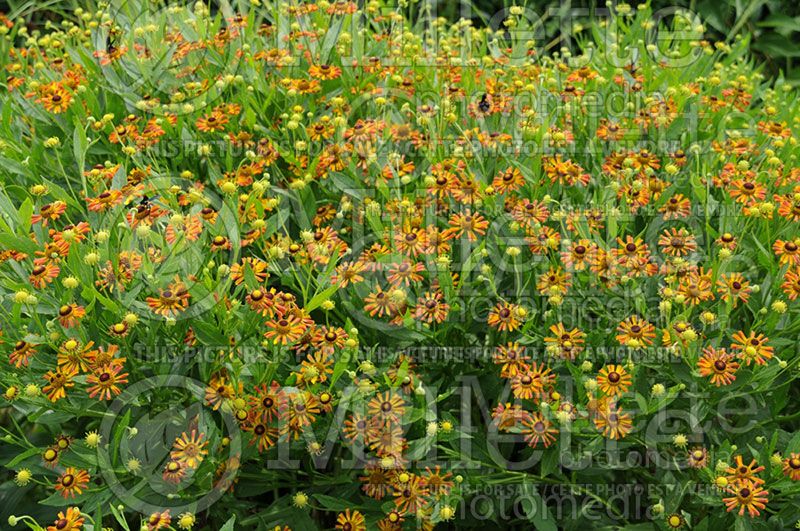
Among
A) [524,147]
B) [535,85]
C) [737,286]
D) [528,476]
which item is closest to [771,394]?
[737,286]

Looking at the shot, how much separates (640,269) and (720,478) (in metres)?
0.53

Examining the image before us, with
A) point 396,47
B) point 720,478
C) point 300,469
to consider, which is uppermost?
point 396,47

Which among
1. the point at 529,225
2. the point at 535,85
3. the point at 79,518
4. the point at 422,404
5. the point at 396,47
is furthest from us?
the point at 396,47

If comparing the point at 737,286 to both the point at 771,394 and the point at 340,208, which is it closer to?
the point at 771,394

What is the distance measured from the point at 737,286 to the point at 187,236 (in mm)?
1319

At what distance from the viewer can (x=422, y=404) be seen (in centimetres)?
200

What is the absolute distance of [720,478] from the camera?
1841 mm

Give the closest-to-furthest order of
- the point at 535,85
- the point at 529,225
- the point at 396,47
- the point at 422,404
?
the point at 422,404 → the point at 529,225 → the point at 535,85 → the point at 396,47

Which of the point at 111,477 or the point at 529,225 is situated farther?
the point at 529,225

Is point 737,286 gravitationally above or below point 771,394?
above

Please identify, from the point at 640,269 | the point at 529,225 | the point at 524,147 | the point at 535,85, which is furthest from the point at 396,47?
the point at 640,269

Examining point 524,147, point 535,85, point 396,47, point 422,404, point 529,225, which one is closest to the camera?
point 422,404

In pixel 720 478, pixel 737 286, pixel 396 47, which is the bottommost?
pixel 720 478

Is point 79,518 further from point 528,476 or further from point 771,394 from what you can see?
point 771,394
